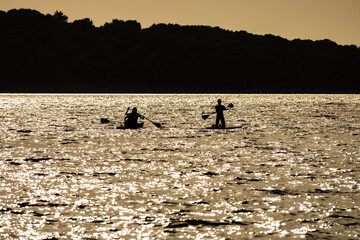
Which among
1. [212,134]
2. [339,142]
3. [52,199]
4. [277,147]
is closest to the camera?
[52,199]

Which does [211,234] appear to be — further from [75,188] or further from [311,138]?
[311,138]

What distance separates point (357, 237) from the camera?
13242 mm

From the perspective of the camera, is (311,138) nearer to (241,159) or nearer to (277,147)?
(277,147)

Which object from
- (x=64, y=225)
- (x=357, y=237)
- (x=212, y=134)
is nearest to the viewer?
(x=357, y=237)

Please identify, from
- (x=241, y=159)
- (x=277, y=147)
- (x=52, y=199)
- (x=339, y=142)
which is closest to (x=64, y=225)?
(x=52, y=199)

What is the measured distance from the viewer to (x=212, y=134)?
144 feet

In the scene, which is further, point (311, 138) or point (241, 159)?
point (311, 138)

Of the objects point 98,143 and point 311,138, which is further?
point 311,138

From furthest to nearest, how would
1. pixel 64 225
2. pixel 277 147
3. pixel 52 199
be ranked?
pixel 277 147 < pixel 52 199 < pixel 64 225

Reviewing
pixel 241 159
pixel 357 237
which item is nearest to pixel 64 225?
pixel 357 237

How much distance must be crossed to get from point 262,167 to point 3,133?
25614mm

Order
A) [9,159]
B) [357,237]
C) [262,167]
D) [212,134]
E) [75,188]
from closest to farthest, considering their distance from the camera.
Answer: [357,237] < [75,188] < [262,167] < [9,159] < [212,134]

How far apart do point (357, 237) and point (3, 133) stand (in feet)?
116

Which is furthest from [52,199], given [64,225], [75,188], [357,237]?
[357,237]
